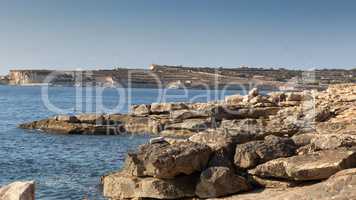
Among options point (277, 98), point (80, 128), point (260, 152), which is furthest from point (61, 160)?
point (277, 98)

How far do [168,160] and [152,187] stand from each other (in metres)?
0.76

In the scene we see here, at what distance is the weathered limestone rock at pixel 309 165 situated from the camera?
1276 centimetres

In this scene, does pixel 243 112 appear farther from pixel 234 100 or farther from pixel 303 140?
pixel 303 140

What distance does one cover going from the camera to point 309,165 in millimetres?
12984

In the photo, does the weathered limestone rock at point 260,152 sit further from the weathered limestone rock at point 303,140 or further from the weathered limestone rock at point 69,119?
the weathered limestone rock at point 69,119

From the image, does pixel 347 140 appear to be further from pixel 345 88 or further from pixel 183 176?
pixel 345 88

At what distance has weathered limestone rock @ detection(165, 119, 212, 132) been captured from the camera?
38.7 meters

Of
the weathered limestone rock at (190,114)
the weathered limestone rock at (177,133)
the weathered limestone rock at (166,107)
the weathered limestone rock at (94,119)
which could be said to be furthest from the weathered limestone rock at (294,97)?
the weathered limestone rock at (94,119)

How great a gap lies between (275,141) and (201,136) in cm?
214

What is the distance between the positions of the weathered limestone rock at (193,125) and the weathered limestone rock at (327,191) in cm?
2568

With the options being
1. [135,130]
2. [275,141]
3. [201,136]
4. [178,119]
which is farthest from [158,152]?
[135,130]

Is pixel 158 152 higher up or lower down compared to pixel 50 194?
higher up

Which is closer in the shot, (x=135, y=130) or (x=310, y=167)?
(x=310, y=167)

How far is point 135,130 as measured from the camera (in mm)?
44844
